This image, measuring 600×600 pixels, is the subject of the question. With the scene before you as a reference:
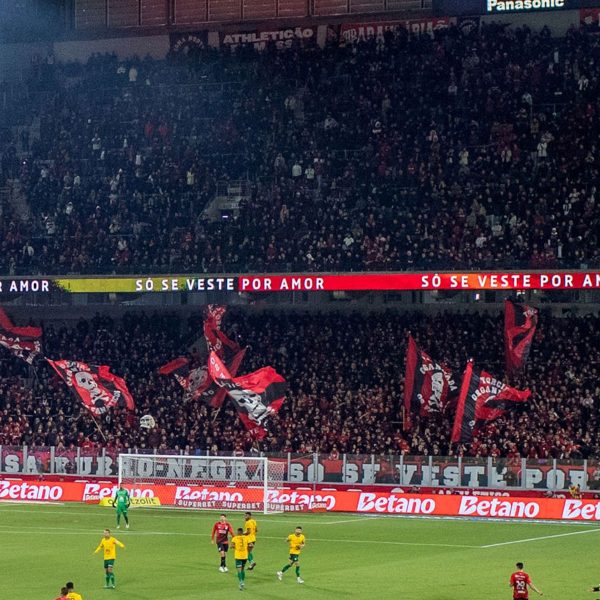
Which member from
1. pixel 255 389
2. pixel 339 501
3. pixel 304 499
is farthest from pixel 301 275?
pixel 339 501

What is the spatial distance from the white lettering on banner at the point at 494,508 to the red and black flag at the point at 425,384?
4666mm

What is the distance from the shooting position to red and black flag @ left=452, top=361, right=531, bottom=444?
2039 inches

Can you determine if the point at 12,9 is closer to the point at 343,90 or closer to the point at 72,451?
the point at 343,90

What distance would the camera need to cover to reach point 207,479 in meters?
52.5

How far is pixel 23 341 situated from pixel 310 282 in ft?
43.5

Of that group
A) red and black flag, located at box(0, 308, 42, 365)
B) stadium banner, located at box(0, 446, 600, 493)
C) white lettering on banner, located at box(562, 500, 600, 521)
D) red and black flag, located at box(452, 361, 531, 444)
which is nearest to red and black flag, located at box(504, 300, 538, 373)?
red and black flag, located at box(452, 361, 531, 444)

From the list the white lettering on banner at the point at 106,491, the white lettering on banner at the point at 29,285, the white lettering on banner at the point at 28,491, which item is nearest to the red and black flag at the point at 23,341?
the white lettering on banner at the point at 29,285

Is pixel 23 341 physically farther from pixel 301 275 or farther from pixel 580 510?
pixel 580 510

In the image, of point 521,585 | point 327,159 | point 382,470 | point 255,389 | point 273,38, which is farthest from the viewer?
point 273,38

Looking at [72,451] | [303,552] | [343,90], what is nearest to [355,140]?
[343,90]

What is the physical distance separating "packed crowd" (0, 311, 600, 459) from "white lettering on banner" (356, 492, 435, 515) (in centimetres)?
207

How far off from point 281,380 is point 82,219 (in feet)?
50.2

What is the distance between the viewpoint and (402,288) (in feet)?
183

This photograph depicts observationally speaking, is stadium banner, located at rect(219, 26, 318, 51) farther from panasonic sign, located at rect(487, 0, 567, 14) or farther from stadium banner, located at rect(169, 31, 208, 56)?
panasonic sign, located at rect(487, 0, 567, 14)
